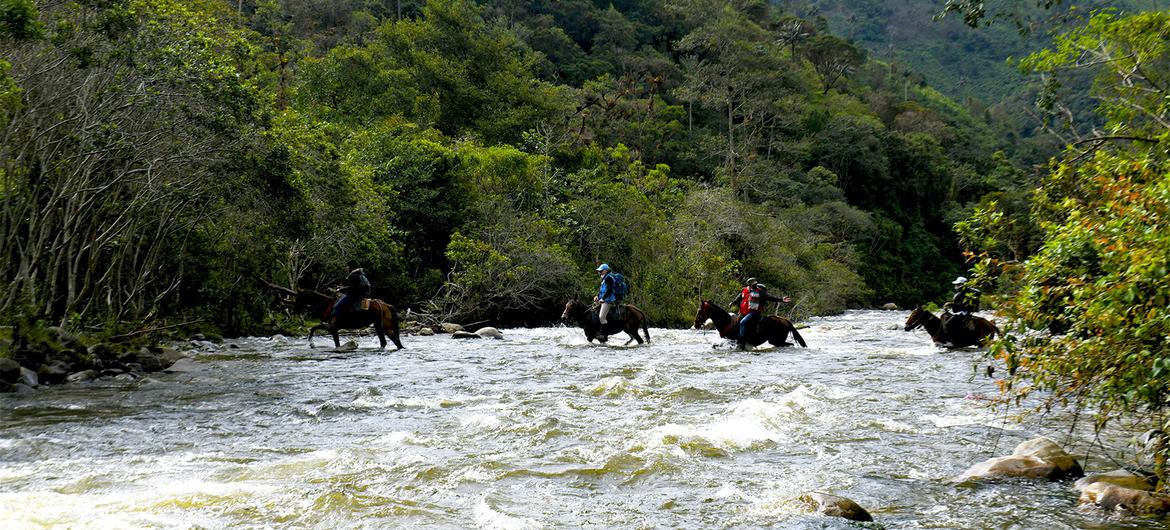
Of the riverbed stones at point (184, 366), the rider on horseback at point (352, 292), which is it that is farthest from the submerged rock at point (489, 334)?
the riverbed stones at point (184, 366)

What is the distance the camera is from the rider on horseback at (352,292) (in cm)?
1827

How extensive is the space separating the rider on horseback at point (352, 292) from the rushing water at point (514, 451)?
Answer: 4077mm

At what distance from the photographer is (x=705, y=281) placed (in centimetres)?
3334

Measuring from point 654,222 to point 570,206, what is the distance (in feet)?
11.5

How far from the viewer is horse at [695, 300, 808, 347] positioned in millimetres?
19422

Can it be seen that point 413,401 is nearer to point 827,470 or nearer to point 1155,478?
point 827,470

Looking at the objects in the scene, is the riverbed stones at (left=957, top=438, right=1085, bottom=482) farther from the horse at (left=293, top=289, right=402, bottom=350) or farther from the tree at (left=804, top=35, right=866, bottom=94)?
the tree at (left=804, top=35, right=866, bottom=94)

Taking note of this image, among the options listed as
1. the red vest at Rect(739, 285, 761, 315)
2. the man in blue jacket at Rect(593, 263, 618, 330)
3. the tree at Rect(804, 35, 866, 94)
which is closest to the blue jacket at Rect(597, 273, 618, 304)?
the man in blue jacket at Rect(593, 263, 618, 330)

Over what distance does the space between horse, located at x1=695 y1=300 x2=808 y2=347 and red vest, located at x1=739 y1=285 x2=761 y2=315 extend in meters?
0.43

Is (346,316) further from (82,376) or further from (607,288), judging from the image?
(82,376)

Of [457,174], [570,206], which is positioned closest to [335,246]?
[457,174]

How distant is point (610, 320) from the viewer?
2119 cm

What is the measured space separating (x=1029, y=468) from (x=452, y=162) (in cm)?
2771

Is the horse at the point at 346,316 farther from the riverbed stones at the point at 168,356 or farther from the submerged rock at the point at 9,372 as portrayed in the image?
the submerged rock at the point at 9,372
